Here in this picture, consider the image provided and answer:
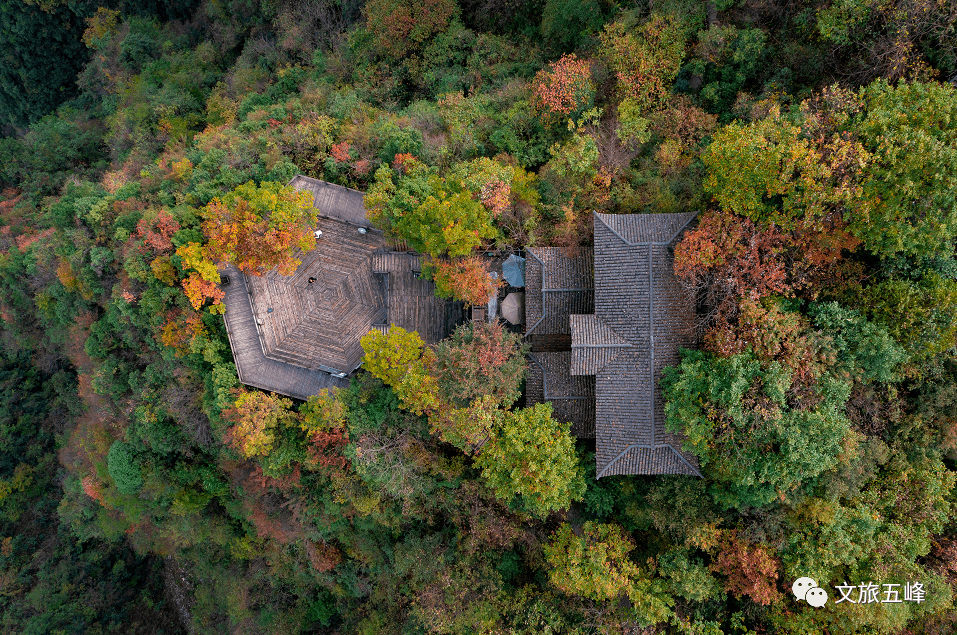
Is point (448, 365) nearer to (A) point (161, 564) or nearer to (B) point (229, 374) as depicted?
(B) point (229, 374)

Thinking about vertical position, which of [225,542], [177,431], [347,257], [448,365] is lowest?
[225,542]

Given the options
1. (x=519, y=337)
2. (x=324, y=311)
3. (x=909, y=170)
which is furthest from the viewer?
(x=324, y=311)

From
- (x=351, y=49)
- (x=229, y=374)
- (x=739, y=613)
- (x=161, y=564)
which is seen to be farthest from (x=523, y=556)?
(x=161, y=564)

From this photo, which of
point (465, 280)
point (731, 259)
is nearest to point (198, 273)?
point (465, 280)

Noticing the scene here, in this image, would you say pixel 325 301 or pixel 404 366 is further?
pixel 325 301

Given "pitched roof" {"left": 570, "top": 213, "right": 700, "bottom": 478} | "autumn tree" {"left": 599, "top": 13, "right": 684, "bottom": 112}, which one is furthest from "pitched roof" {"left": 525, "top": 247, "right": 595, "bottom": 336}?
"autumn tree" {"left": 599, "top": 13, "right": 684, "bottom": 112}

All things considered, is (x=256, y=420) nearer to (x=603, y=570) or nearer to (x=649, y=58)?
(x=603, y=570)

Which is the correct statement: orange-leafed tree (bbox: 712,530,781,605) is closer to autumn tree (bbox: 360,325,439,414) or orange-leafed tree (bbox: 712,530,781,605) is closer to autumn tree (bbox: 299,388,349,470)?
autumn tree (bbox: 360,325,439,414)
